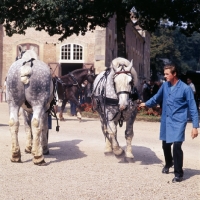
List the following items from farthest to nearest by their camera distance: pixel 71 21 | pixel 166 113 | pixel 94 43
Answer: pixel 94 43
pixel 71 21
pixel 166 113

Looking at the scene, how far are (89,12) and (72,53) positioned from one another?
16.2m

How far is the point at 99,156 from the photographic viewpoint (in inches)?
393

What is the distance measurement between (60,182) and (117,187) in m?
0.88

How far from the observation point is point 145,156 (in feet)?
33.8

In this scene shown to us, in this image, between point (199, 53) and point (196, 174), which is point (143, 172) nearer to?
point (196, 174)

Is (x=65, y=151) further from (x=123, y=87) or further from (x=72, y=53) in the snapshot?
(x=72, y=53)

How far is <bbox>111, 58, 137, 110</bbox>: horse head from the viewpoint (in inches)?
340

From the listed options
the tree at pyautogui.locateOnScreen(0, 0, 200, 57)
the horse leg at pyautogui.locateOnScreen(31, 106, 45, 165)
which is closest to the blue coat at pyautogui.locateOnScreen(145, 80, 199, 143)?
the horse leg at pyautogui.locateOnScreen(31, 106, 45, 165)

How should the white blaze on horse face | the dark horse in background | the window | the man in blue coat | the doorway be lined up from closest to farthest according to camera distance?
1. the man in blue coat
2. the white blaze on horse face
3. the dark horse in background
4. the window
5. the doorway

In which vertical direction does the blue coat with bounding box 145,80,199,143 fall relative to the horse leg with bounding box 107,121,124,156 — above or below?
above

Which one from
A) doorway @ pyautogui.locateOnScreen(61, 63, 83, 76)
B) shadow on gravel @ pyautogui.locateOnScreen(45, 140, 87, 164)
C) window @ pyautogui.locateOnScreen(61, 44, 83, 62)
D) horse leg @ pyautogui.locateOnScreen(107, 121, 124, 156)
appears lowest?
shadow on gravel @ pyautogui.locateOnScreen(45, 140, 87, 164)

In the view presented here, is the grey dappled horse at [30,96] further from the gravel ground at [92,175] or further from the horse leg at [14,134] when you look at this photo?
the gravel ground at [92,175]

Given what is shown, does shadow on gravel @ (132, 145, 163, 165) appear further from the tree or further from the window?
the window

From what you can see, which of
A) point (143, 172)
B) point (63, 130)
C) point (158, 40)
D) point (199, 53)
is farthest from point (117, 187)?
point (199, 53)
